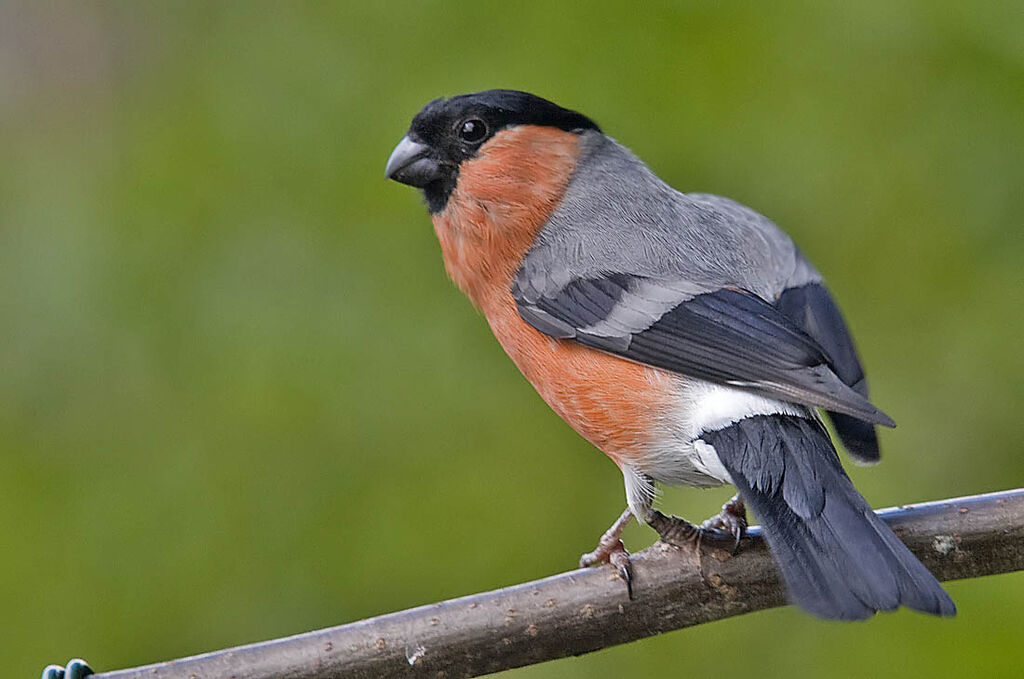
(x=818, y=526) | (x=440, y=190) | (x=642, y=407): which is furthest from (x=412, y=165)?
(x=818, y=526)

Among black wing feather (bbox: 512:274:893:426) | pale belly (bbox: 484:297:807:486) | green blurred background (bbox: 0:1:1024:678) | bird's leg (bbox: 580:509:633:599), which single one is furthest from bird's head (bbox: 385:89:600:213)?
bird's leg (bbox: 580:509:633:599)

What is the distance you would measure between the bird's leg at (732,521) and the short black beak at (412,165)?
1164 millimetres

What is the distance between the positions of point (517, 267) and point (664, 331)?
1.70 ft

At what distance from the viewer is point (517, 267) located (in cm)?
333

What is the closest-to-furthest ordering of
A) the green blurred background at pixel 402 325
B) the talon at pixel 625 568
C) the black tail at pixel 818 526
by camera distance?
the black tail at pixel 818 526
the talon at pixel 625 568
the green blurred background at pixel 402 325

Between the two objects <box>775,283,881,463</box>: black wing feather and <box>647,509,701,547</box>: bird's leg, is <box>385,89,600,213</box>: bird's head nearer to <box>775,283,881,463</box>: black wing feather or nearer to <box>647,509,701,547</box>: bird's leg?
<box>775,283,881,463</box>: black wing feather

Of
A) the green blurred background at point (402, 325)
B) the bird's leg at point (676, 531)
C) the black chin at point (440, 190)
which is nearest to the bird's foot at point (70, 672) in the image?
the green blurred background at point (402, 325)

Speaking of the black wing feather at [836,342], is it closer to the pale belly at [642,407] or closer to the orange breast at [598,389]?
the pale belly at [642,407]

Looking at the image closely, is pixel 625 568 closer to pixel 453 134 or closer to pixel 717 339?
pixel 717 339

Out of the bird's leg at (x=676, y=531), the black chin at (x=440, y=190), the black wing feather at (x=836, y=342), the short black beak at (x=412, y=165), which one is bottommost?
the bird's leg at (x=676, y=531)

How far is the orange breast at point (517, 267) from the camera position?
298cm

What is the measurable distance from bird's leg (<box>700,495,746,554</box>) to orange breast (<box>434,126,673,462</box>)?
10.5 inches

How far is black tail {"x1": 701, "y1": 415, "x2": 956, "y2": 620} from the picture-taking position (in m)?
2.32

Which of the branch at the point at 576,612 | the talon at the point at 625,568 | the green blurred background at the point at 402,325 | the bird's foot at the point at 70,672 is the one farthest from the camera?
the green blurred background at the point at 402,325
